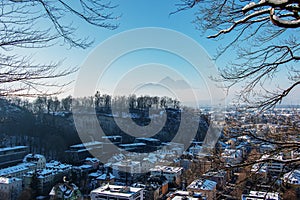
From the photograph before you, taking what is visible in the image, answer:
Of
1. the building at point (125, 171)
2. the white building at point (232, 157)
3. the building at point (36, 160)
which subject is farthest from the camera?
the building at point (36, 160)

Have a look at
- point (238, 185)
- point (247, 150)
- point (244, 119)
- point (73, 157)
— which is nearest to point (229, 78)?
point (244, 119)

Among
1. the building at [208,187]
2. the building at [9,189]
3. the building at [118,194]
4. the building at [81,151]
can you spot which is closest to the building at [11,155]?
the building at [81,151]

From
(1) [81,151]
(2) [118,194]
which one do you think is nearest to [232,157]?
(2) [118,194]

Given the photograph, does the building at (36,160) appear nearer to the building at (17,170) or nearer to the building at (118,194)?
the building at (17,170)

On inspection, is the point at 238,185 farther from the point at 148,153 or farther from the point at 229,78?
the point at 148,153

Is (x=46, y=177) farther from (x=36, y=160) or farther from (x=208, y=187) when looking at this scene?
(x=208, y=187)

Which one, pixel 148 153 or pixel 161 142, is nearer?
pixel 148 153
